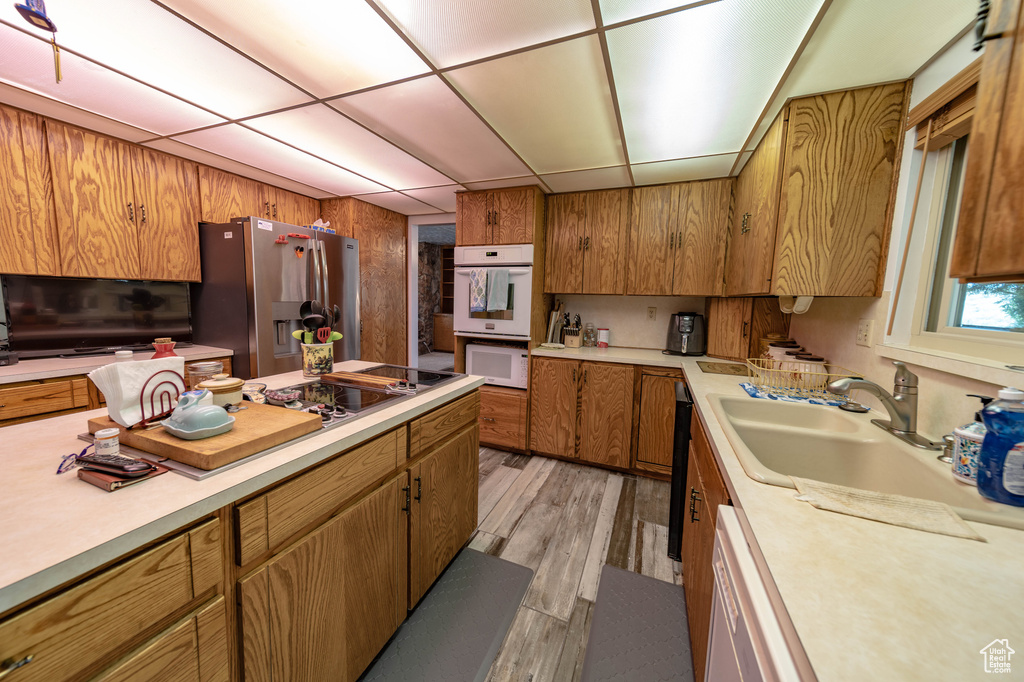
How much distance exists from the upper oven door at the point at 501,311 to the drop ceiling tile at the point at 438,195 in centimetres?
67

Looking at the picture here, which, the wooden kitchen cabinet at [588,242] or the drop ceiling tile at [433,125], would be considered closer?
the drop ceiling tile at [433,125]

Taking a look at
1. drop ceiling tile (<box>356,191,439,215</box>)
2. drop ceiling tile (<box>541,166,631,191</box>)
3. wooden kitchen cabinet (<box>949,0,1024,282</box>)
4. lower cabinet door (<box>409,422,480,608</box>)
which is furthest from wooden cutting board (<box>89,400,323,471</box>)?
drop ceiling tile (<box>356,191,439,215</box>)

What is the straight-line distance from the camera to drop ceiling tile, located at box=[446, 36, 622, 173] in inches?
55.9

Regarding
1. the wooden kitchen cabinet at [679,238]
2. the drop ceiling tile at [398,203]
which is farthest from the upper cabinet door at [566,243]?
the drop ceiling tile at [398,203]

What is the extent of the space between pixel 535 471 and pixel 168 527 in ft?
7.71

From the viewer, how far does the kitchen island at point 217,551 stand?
0.52 meters

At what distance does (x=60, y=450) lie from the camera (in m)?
0.83

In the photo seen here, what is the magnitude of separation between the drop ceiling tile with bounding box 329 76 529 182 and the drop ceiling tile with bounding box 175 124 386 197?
76 cm

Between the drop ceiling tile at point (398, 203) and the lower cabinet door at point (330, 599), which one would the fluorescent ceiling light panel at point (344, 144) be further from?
the lower cabinet door at point (330, 599)

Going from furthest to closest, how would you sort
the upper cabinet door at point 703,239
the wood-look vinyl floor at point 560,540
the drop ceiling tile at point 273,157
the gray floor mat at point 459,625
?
the upper cabinet door at point 703,239 < the drop ceiling tile at point 273,157 < the wood-look vinyl floor at point 560,540 < the gray floor mat at point 459,625

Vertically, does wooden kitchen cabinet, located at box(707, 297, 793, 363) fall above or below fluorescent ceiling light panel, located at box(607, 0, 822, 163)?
below

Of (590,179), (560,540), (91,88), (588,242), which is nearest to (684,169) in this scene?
(590,179)

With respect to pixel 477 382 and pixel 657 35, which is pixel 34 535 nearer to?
pixel 477 382

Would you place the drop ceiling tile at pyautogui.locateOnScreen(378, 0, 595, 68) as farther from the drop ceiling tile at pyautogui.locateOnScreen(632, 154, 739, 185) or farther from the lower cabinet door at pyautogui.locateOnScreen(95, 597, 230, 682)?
the lower cabinet door at pyautogui.locateOnScreen(95, 597, 230, 682)
